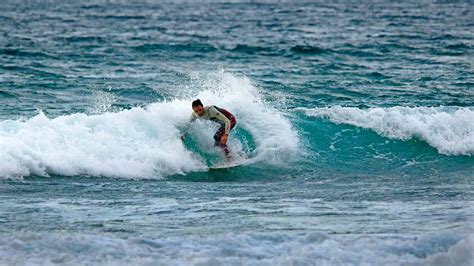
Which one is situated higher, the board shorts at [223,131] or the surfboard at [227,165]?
the board shorts at [223,131]

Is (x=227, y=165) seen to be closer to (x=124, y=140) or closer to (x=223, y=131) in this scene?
(x=223, y=131)

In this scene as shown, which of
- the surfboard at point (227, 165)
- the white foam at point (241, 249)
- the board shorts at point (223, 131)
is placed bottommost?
the white foam at point (241, 249)

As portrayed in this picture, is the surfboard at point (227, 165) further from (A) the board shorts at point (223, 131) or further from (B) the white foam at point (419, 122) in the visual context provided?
(B) the white foam at point (419, 122)

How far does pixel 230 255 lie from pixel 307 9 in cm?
5214

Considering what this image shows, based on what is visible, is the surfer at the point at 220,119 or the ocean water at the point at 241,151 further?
the surfer at the point at 220,119

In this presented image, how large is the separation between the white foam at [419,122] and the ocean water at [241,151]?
54mm

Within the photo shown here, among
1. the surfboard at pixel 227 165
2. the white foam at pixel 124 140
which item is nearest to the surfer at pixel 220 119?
the surfboard at pixel 227 165

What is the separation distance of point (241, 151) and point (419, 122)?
181 inches

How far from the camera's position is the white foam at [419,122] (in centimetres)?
1908

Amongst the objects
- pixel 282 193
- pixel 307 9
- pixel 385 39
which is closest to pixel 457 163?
pixel 282 193

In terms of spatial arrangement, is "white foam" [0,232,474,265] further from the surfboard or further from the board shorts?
the board shorts

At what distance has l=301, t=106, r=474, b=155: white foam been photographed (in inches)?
751

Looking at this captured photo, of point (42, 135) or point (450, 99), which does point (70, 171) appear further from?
point (450, 99)

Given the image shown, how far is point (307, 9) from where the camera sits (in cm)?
6116
